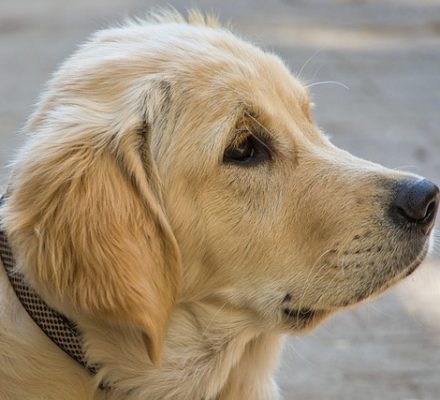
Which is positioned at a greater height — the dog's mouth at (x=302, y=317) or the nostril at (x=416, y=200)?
the nostril at (x=416, y=200)

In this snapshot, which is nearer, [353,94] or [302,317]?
[302,317]

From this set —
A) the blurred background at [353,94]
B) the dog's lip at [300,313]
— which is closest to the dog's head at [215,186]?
the dog's lip at [300,313]

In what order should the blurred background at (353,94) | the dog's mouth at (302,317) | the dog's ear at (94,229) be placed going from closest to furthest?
the dog's ear at (94,229)
the dog's mouth at (302,317)
the blurred background at (353,94)

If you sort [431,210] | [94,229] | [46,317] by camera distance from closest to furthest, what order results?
[94,229], [46,317], [431,210]

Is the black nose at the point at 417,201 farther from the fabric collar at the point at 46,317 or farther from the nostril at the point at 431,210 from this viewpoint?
the fabric collar at the point at 46,317

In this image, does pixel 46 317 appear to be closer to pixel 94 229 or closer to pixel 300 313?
pixel 94 229

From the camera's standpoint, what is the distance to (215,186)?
3312mm

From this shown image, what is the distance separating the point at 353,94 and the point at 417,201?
23.3ft

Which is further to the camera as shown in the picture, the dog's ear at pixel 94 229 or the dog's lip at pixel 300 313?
the dog's lip at pixel 300 313

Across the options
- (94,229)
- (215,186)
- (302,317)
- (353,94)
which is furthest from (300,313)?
(353,94)

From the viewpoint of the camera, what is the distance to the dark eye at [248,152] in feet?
11.0

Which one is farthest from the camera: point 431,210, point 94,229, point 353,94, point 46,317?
point 353,94

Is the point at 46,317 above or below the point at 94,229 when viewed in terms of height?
below

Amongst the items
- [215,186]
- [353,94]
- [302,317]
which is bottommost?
[353,94]
